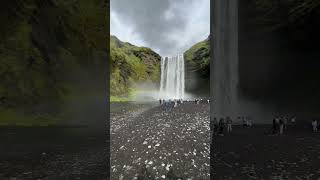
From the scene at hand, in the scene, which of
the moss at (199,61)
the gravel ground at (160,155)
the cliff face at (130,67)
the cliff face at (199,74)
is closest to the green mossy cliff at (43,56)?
the gravel ground at (160,155)

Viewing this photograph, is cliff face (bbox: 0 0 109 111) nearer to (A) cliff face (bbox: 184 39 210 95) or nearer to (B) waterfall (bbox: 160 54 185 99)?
(A) cliff face (bbox: 184 39 210 95)

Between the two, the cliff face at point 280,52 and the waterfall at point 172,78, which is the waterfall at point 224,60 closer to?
the cliff face at point 280,52

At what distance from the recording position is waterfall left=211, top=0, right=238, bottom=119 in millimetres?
38875

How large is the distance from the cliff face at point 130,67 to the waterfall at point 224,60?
42.4 m

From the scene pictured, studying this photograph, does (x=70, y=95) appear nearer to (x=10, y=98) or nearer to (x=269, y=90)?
(x=10, y=98)

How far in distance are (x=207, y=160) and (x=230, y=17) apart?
29412 mm

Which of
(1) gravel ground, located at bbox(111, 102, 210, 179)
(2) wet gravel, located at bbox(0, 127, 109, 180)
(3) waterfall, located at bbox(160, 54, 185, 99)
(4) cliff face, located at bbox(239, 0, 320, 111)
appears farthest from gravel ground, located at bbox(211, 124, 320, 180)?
(3) waterfall, located at bbox(160, 54, 185, 99)

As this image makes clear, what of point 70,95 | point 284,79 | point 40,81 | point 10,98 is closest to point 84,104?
point 70,95

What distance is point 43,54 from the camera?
144 feet

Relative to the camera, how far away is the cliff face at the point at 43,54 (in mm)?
40594

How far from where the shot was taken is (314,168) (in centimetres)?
1559

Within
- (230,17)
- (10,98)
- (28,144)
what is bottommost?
(28,144)

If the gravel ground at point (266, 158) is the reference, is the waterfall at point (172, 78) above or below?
above

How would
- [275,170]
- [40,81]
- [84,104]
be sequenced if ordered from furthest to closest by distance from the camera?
[84,104] < [40,81] < [275,170]
